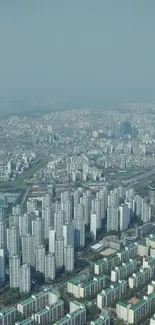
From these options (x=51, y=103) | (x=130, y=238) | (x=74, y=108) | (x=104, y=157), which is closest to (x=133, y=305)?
(x=130, y=238)

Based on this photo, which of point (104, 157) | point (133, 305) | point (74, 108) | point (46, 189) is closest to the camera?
point (133, 305)

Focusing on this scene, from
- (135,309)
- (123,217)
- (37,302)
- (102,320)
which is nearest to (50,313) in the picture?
(37,302)

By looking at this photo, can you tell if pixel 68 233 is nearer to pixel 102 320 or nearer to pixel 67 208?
pixel 67 208

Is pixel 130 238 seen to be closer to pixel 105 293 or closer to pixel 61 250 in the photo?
pixel 61 250

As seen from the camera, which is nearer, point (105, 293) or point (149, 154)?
point (105, 293)

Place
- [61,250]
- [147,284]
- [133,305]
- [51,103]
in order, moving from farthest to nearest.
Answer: [51,103] → [61,250] → [147,284] → [133,305]

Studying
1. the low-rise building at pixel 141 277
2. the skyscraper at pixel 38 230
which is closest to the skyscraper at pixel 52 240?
the skyscraper at pixel 38 230
